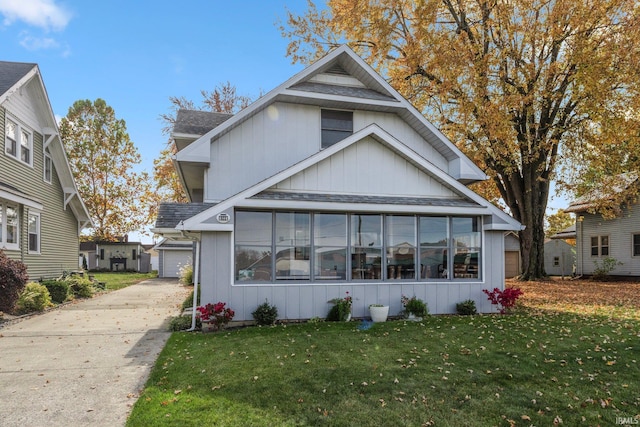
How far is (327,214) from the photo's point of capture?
35.2 feet

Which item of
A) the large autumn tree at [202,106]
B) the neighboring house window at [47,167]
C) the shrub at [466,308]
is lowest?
the shrub at [466,308]

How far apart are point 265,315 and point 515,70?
53.7ft

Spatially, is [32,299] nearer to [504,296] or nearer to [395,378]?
[395,378]

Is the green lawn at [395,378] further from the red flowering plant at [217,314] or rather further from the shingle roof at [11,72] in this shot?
the shingle roof at [11,72]

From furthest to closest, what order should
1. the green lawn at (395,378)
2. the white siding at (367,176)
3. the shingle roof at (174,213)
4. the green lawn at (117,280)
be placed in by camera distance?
1. the green lawn at (117,280)
2. the white siding at (367,176)
3. the shingle roof at (174,213)
4. the green lawn at (395,378)

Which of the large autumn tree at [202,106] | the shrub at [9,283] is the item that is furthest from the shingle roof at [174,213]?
the large autumn tree at [202,106]

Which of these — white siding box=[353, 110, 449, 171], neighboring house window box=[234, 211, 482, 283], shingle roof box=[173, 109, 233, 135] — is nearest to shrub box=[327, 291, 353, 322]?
neighboring house window box=[234, 211, 482, 283]

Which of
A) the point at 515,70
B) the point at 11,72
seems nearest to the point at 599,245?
the point at 515,70

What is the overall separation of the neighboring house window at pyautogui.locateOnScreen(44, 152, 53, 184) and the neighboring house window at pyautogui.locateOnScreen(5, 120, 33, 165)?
4.92 feet

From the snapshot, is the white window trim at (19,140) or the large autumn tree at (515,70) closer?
the white window trim at (19,140)

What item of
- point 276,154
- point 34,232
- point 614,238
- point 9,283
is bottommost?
point 9,283

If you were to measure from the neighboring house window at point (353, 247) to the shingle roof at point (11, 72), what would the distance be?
998 cm

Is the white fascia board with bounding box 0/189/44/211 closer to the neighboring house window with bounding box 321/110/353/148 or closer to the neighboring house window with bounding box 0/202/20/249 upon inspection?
the neighboring house window with bounding box 0/202/20/249

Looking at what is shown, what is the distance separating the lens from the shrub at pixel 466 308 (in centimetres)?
1122
